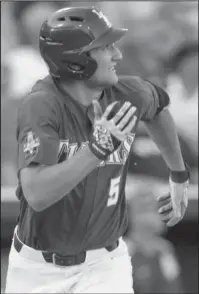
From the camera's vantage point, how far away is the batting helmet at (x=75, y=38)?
2006 mm

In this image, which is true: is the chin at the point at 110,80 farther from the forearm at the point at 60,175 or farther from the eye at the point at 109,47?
the forearm at the point at 60,175

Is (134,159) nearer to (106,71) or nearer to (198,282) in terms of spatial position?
(198,282)

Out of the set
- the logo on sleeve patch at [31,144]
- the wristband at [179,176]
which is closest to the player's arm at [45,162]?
the logo on sleeve patch at [31,144]

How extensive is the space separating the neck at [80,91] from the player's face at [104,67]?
48 mm

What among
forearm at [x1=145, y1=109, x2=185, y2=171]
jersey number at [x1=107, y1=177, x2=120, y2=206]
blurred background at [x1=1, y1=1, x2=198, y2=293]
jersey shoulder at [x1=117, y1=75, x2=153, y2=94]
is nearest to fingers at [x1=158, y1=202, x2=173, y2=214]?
forearm at [x1=145, y1=109, x2=185, y2=171]

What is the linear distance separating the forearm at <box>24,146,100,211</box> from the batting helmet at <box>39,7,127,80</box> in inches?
13.7

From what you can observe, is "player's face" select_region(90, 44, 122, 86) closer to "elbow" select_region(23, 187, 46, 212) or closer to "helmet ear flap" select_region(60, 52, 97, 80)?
"helmet ear flap" select_region(60, 52, 97, 80)

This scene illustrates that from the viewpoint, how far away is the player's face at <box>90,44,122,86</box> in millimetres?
2033

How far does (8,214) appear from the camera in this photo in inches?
141

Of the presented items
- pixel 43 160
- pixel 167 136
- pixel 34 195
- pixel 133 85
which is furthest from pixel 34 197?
pixel 167 136

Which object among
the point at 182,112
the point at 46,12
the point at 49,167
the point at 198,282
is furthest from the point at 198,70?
the point at 49,167

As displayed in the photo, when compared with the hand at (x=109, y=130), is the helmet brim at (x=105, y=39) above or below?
above

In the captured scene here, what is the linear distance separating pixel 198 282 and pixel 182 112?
1.01 m

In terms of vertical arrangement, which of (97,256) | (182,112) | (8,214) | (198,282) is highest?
(97,256)
